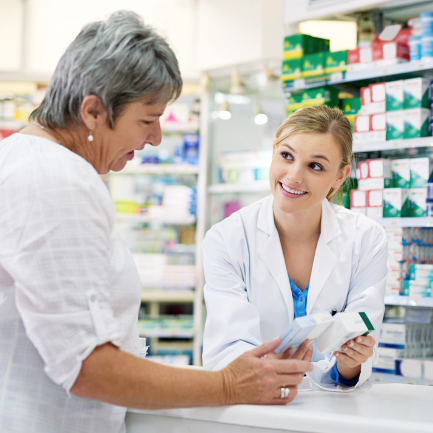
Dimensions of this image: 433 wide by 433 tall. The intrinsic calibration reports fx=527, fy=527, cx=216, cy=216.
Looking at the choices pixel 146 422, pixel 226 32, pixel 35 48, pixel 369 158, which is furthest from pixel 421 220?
pixel 35 48

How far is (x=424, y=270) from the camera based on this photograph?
309 cm

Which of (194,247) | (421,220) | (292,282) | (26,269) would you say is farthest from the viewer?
(194,247)

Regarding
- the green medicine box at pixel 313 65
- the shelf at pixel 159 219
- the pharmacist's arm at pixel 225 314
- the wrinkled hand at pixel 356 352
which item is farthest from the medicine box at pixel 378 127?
the shelf at pixel 159 219

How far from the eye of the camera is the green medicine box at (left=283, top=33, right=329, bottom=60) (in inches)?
139

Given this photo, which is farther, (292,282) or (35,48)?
(35,48)

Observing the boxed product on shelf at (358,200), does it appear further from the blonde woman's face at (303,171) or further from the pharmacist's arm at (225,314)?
the pharmacist's arm at (225,314)

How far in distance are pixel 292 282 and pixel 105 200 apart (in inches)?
39.7

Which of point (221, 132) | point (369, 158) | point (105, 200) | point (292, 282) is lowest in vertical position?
point (292, 282)

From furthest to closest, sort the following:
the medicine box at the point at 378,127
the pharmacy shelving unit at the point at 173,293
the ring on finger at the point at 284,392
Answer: the pharmacy shelving unit at the point at 173,293 < the medicine box at the point at 378,127 < the ring on finger at the point at 284,392

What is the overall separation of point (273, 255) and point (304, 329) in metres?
0.70

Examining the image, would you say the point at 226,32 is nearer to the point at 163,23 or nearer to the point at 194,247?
the point at 163,23

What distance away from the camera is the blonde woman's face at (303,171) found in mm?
1920

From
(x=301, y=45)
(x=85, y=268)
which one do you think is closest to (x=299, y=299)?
(x=85, y=268)

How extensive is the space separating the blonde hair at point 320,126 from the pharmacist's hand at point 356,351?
0.83 metres
